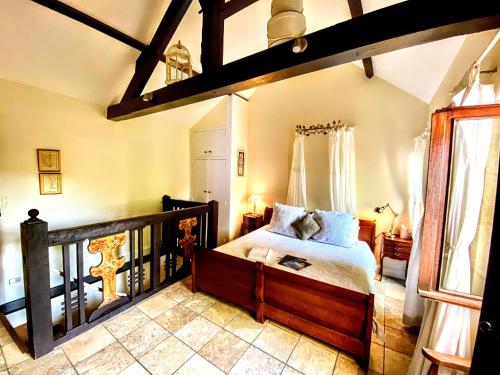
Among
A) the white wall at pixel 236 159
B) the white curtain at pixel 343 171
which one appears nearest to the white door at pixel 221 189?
the white wall at pixel 236 159

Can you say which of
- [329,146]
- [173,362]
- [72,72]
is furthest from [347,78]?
[173,362]

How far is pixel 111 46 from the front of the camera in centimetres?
253

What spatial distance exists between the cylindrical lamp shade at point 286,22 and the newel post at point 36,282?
218 cm

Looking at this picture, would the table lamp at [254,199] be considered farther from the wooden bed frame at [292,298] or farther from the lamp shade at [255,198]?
the wooden bed frame at [292,298]

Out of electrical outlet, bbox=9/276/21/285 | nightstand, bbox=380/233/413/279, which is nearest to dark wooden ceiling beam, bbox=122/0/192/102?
electrical outlet, bbox=9/276/21/285

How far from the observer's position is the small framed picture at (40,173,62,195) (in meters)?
2.70

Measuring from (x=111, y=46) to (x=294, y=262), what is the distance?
128 inches

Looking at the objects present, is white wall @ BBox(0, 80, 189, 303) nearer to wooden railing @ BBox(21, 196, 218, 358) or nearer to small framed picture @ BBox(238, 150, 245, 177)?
wooden railing @ BBox(21, 196, 218, 358)

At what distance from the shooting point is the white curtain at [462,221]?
122cm

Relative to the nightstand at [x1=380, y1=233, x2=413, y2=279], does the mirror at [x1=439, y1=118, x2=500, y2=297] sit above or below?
above

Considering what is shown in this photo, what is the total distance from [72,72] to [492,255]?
12.9ft

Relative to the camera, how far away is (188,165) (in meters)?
4.69

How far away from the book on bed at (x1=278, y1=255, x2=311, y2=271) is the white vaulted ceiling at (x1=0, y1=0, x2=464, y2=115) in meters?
2.38

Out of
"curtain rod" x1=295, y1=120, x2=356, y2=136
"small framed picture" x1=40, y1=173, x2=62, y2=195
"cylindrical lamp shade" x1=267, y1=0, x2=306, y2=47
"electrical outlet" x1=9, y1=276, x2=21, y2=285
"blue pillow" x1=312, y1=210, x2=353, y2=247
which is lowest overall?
"electrical outlet" x1=9, y1=276, x2=21, y2=285
